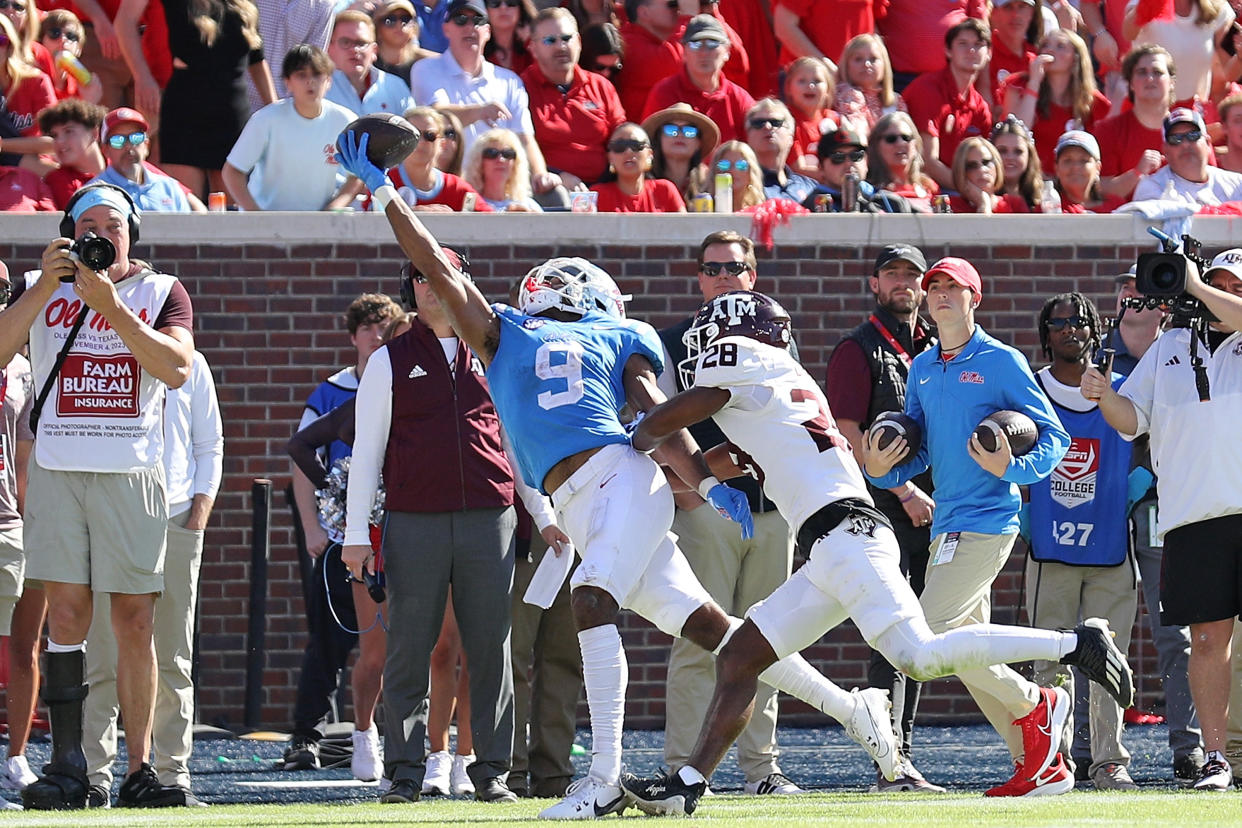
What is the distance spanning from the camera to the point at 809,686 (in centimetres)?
737

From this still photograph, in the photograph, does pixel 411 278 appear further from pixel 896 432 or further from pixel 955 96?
pixel 955 96

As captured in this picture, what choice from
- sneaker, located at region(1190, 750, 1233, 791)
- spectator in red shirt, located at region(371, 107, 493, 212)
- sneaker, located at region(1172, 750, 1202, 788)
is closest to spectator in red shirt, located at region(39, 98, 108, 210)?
spectator in red shirt, located at region(371, 107, 493, 212)

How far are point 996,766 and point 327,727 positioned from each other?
343 cm

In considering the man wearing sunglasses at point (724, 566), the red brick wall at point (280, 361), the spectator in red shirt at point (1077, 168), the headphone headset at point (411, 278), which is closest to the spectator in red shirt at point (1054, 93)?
the spectator in red shirt at point (1077, 168)

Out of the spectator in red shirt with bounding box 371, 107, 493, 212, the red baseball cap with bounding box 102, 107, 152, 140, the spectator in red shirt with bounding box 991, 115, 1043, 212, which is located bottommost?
the spectator in red shirt with bounding box 371, 107, 493, 212

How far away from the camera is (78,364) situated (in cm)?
821

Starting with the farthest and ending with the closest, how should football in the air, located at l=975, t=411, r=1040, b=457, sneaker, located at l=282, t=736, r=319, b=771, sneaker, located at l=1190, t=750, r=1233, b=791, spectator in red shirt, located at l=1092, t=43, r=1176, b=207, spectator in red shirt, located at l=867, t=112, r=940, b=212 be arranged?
1. spectator in red shirt, located at l=1092, t=43, r=1176, b=207
2. spectator in red shirt, located at l=867, t=112, r=940, b=212
3. sneaker, located at l=282, t=736, r=319, b=771
4. sneaker, located at l=1190, t=750, r=1233, b=791
5. football in the air, located at l=975, t=411, r=1040, b=457

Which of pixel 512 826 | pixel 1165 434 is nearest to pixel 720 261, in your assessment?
pixel 1165 434

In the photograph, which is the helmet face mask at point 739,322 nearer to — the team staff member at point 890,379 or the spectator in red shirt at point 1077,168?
the team staff member at point 890,379

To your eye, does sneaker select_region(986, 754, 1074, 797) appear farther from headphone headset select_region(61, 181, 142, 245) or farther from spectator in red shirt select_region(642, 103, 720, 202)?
spectator in red shirt select_region(642, 103, 720, 202)

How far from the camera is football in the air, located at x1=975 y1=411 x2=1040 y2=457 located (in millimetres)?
7895

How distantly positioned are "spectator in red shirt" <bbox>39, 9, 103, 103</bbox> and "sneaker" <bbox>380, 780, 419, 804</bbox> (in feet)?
19.4

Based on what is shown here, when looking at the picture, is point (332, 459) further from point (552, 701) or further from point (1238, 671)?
point (1238, 671)

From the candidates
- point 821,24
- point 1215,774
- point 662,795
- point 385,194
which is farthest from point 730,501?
point 821,24
